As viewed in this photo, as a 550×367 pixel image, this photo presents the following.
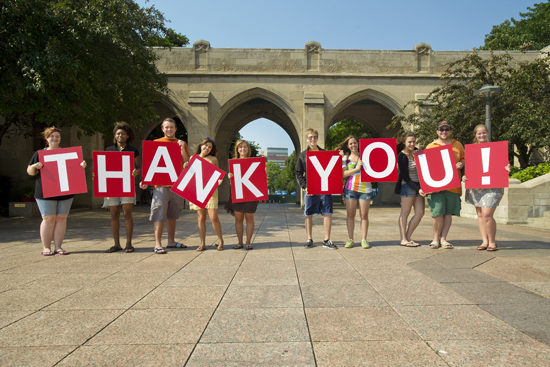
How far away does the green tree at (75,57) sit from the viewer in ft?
29.8

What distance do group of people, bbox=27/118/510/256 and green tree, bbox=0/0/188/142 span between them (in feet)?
14.0

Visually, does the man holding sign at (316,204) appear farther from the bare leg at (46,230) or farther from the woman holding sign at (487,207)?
the bare leg at (46,230)

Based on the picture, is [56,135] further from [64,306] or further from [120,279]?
[64,306]

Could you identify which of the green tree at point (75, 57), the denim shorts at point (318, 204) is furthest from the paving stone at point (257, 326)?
the green tree at point (75, 57)

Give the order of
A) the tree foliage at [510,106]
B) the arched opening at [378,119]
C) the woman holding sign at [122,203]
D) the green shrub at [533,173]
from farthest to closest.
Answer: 1. the arched opening at [378,119]
2. the tree foliage at [510,106]
3. the green shrub at [533,173]
4. the woman holding sign at [122,203]

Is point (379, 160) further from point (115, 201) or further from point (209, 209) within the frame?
point (115, 201)

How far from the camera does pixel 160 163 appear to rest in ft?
20.4

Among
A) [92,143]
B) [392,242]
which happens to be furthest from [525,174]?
[92,143]

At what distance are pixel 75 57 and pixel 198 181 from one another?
6.69 m

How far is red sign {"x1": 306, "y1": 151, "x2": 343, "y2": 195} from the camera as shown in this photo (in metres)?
6.31

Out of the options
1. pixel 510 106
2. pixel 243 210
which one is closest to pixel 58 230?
pixel 243 210

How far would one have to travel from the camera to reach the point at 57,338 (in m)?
2.55

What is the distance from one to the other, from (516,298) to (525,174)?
10.9 m

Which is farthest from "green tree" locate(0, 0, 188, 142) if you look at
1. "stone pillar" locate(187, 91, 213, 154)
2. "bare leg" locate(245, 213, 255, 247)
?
"bare leg" locate(245, 213, 255, 247)
